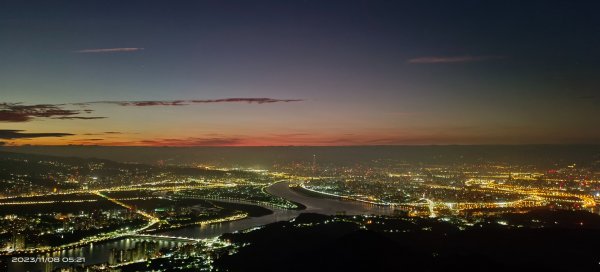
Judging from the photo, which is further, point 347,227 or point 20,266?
point 347,227

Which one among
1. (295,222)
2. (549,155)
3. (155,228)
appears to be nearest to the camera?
A: (295,222)

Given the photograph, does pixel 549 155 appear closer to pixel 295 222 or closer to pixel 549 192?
pixel 549 192

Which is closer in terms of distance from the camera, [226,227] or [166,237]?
[166,237]

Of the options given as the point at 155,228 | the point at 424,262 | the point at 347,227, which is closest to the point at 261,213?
the point at 155,228

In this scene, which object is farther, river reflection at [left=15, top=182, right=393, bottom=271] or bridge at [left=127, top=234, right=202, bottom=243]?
bridge at [left=127, top=234, right=202, bottom=243]

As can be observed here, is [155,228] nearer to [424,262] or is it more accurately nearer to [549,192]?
[424,262]

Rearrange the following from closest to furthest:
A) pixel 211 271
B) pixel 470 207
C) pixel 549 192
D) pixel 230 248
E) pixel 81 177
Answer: pixel 211 271
pixel 230 248
pixel 470 207
pixel 549 192
pixel 81 177

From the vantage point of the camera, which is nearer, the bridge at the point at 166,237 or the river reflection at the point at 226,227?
the river reflection at the point at 226,227
